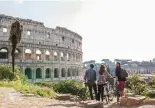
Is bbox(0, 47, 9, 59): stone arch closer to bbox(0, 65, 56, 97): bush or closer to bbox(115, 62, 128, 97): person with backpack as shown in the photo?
bbox(0, 65, 56, 97): bush

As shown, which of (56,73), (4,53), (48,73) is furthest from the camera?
(56,73)

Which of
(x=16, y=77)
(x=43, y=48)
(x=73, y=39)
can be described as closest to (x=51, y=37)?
(x=43, y=48)

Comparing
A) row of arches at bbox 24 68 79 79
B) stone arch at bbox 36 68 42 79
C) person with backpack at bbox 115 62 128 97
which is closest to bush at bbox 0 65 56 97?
person with backpack at bbox 115 62 128 97

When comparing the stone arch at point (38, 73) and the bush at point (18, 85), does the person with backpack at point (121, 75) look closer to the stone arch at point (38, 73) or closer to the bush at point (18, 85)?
the bush at point (18, 85)

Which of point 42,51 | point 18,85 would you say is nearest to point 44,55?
point 42,51

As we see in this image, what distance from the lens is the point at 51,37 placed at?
52.3m

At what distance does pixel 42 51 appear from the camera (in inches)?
1967

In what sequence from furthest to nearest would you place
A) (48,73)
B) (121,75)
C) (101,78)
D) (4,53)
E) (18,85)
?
(48,73) < (4,53) < (18,85) < (121,75) < (101,78)

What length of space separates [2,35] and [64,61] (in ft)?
47.5

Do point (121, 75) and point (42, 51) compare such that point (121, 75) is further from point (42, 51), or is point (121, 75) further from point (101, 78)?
point (42, 51)

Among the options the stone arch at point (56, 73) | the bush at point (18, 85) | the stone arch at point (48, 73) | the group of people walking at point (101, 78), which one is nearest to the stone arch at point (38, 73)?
the stone arch at point (48, 73)

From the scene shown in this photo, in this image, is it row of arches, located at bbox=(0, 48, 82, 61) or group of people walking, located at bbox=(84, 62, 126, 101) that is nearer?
group of people walking, located at bbox=(84, 62, 126, 101)

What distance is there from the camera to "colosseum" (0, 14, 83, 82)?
45.6 meters

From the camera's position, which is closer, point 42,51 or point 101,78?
point 101,78
